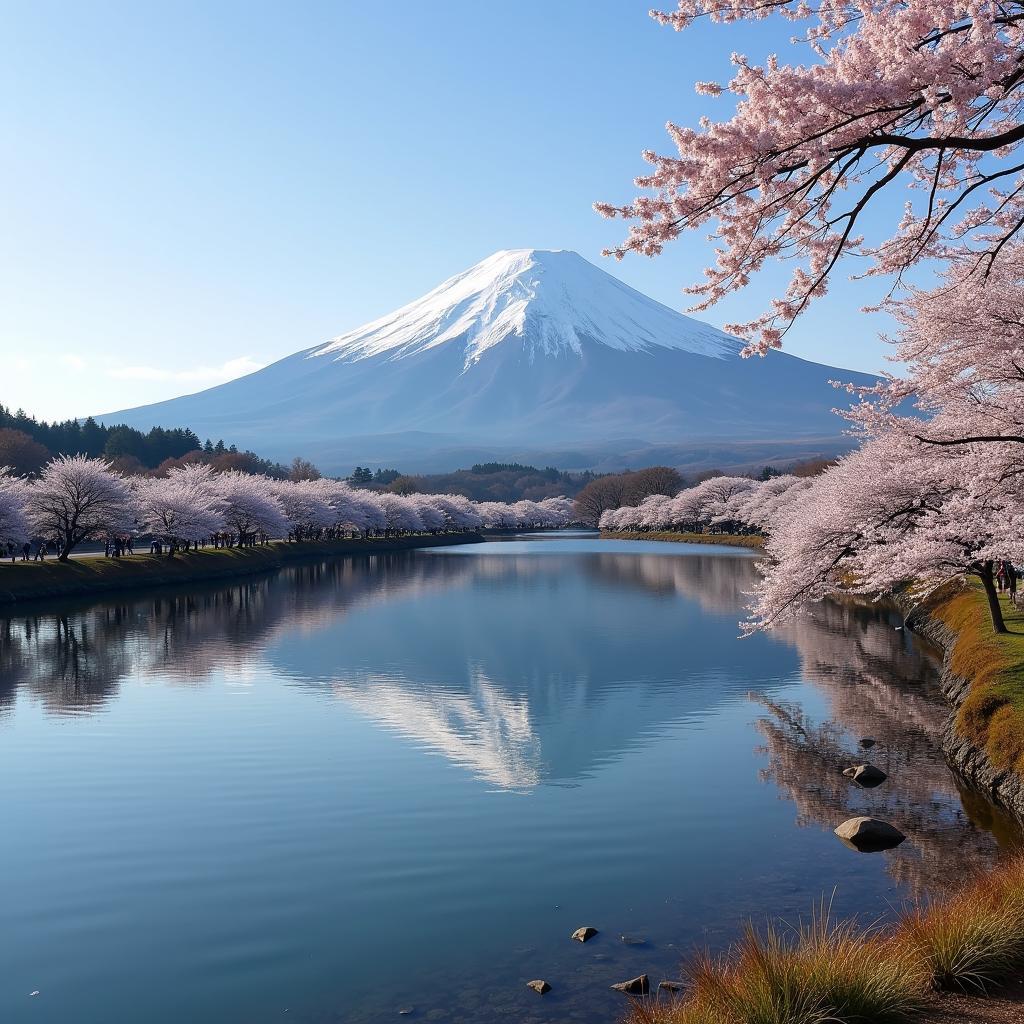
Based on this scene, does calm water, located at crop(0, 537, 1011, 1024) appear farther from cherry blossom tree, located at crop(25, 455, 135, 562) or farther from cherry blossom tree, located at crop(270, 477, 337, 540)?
cherry blossom tree, located at crop(270, 477, 337, 540)

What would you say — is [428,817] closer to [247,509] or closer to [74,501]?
[74,501]

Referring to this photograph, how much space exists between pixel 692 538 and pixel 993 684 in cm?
10732

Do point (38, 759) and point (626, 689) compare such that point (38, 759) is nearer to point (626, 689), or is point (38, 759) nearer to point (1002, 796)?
point (626, 689)

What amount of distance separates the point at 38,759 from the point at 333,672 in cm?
1186

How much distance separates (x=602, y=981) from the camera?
10.9 m

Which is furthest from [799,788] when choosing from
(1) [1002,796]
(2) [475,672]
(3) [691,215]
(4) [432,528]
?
(4) [432,528]

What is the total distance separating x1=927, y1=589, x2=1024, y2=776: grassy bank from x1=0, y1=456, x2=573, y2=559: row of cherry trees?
166 ft

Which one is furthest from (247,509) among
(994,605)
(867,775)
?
(867,775)

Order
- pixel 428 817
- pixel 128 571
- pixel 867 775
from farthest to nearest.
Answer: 1. pixel 128 571
2. pixel 867 775
3. pixel 428 817

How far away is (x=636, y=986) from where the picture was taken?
10633 millimetres

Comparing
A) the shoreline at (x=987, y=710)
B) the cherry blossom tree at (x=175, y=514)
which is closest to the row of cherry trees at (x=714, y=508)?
the cherry blossom tree at (x=175, y=514)

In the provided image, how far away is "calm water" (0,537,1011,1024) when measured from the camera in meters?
11.5

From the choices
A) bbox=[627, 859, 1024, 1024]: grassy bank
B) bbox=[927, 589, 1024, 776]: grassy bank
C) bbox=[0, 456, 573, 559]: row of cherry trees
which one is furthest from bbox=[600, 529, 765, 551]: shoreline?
bbox=[627, 859, 1024, 1024]: grassy bank

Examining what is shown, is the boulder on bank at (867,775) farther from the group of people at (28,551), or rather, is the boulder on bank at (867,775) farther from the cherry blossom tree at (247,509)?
the cherry blossom tree at (247,509)
